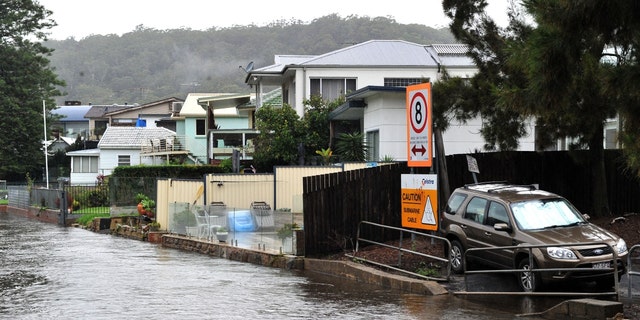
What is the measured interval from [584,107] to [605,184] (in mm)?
5946

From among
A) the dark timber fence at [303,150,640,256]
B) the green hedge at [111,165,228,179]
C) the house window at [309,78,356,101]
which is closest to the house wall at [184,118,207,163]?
the green hedge at [111,165,228,179]

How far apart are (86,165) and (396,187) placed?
61.4m

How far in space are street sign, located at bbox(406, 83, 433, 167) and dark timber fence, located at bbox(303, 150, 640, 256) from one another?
3180mm

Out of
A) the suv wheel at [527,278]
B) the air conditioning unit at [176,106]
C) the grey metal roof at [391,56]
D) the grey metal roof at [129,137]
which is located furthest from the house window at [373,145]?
the air conditioning unit at [176,106]

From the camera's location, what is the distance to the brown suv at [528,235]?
13703mm

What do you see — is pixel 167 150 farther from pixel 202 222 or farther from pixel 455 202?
pixel 455 202

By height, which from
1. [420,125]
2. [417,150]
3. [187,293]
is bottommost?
[187,293]

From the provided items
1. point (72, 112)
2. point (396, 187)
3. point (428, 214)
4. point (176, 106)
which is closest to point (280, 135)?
point (396, 187)

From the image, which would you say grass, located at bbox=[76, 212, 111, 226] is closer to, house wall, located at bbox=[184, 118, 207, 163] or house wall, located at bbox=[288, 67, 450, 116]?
house wall, located at bbox=[288, 67, 450, 116]

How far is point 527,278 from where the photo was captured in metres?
13.9

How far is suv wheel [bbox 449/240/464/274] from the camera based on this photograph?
16.4 m

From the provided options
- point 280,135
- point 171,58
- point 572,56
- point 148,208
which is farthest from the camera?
point 171,58

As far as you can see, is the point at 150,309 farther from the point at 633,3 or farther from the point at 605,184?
the point at 605,184

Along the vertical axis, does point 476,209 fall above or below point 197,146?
below
